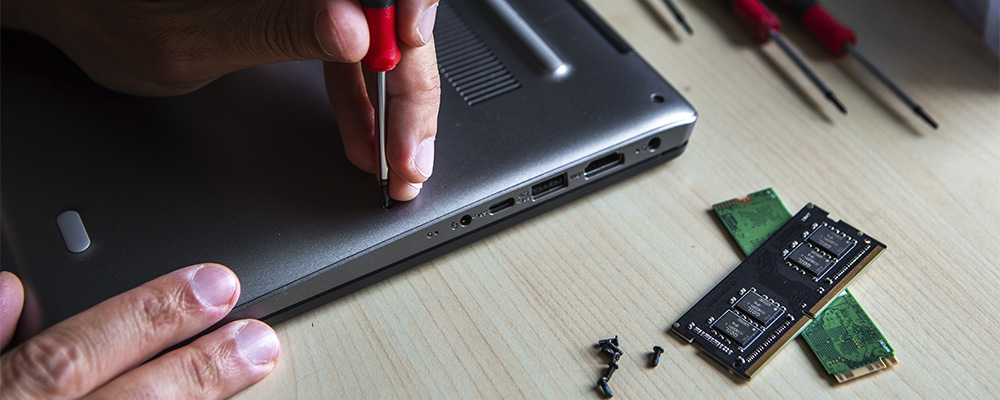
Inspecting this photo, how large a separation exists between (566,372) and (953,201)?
0.53 meters

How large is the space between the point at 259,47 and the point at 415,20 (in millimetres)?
188

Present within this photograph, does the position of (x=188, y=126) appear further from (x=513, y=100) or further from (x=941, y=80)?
(x=941, y=80)

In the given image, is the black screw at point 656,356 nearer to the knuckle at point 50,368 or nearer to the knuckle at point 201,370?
the knuckle at point 201,370

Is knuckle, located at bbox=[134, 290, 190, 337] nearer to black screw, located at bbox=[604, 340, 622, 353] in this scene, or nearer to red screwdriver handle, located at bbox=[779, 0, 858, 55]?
black screw, located at bbox=[604, 340, 622, 353]

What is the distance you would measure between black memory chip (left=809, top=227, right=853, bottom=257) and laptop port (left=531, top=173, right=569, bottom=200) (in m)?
0.28

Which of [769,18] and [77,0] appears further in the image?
[769,18]

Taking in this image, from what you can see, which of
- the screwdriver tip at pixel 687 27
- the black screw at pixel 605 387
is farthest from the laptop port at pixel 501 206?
the screwdriver tip at pixel 687 27

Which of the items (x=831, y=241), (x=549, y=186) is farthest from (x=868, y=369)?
(x=549, y=186)

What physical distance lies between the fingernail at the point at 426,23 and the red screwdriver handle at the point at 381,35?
0.02 m

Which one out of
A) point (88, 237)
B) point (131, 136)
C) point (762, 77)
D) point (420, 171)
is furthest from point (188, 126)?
point (762, 77)

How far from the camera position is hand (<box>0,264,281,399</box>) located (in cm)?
60

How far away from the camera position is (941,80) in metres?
0.99

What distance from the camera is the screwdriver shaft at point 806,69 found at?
95 centimetres

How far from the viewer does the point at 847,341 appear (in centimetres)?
70
